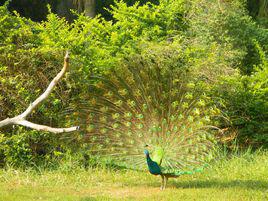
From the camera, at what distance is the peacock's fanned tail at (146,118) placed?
839 centimetres

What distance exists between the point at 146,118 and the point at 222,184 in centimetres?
160

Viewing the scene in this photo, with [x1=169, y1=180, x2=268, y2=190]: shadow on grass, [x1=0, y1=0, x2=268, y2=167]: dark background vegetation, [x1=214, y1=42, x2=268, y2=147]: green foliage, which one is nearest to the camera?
[x1=169, y1=180, x2=268, y2=190]: shadow on grass

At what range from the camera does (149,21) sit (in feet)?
43.0

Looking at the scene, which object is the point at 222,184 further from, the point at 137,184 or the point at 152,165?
the point at 152,165

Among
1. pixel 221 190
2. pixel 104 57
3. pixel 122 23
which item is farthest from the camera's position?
pixel 122 23

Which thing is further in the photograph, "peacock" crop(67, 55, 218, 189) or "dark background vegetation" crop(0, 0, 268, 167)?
"dark background vegetation" crop(0, 0, 268, 167)

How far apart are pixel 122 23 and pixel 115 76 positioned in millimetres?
3838

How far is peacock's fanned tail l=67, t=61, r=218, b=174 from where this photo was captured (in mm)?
8391

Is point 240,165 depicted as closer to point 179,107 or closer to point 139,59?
point 179,107

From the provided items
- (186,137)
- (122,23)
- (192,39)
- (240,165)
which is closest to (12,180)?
(186,137)

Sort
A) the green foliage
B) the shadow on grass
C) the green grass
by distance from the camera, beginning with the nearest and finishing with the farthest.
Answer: the green grass < the shadow on grass < the green foliage

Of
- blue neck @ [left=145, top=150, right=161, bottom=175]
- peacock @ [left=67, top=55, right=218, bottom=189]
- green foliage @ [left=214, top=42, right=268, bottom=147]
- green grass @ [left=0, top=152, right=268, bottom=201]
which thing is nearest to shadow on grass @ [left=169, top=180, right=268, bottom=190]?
green grass @ [left=0, top=152, right=268, bottom=201]

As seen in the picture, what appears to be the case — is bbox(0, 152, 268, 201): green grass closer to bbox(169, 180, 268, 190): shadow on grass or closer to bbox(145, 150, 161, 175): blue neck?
bbox(169, 180, 268, 190): shadow on grass

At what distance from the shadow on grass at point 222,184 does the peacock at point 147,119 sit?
40 centimetres
